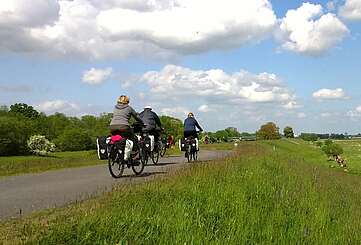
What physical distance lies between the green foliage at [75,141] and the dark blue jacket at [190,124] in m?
67.6

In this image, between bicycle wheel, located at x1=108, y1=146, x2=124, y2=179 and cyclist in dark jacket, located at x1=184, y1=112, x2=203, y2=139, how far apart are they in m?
6.90

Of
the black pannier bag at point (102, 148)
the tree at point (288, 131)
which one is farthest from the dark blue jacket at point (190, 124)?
the tree at point (288, 131)

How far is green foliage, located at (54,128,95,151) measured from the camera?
86875 mm

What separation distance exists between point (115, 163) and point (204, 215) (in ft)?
19.1

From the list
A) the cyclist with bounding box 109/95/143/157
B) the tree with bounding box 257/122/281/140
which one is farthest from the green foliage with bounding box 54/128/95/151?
the cyclist with bounding box 109/95/143/157

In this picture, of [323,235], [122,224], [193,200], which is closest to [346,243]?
[323,235]

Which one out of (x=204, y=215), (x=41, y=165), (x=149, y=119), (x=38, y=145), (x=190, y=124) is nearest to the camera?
(x=204, y=215)

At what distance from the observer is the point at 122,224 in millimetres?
7004

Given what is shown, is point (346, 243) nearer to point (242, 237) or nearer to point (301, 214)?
point (301, 214)

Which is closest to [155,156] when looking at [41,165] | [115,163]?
[41,165]

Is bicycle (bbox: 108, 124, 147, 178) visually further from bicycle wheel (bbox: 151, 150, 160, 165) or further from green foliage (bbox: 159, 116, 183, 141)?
green foliage (bbox: 159, 116, 183, 141)

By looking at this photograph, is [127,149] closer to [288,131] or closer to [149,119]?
[149,119]

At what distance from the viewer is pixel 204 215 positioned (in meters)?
8.88

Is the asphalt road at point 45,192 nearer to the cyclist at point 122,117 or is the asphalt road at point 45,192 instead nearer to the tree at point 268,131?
the cyclist at point 122,117
